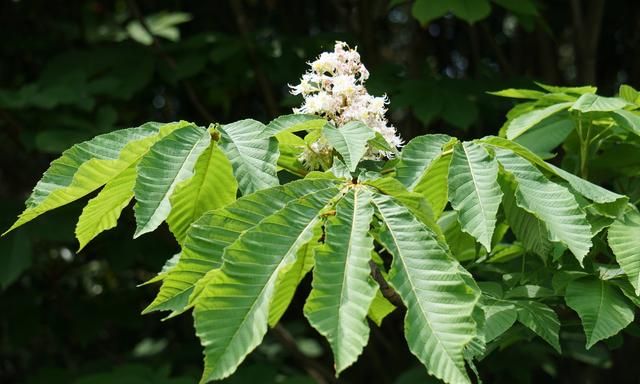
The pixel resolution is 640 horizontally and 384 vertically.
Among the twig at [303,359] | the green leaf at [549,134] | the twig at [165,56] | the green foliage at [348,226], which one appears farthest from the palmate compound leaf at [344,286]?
the twig at [165,56]

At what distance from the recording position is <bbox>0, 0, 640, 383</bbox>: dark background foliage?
3031 mm

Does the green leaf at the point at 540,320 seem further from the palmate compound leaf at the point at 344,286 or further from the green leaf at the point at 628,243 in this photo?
the palmate compound leaf at the point at 344,286

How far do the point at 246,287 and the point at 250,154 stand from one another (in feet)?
1.02

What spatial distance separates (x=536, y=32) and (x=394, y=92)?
1.42m

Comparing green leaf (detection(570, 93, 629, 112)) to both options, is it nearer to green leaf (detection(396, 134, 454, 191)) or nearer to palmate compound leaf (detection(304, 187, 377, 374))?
green leaf (detection(396, 134, 454, 191))

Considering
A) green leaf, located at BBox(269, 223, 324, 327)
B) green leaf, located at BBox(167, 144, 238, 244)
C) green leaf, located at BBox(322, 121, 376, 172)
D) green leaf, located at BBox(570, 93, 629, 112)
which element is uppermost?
green leaf, located at BBox(322, 121, 376, 172)

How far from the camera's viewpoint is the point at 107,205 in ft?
4.44

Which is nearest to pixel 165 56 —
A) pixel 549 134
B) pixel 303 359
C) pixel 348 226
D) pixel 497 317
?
pixel 303 359

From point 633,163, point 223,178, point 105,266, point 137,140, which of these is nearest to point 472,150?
point 223,178

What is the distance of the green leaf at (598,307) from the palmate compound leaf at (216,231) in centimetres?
54

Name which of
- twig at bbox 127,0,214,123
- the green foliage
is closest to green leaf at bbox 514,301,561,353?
the green foliage

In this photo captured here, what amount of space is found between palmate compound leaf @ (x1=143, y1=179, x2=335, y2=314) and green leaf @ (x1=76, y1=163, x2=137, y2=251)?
19cm

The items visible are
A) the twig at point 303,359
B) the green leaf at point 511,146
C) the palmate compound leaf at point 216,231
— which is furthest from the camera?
the twig at point 303,359

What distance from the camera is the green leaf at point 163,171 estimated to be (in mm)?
1248
